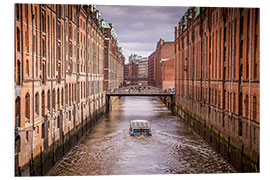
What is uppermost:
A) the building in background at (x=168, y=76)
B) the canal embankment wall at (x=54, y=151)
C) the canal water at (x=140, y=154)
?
the building in background at (x=168, y=76)

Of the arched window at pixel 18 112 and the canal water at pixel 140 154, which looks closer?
the arched window at pixel 18 112

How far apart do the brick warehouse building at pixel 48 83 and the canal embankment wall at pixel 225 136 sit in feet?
32.8

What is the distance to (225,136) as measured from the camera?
19078 mm

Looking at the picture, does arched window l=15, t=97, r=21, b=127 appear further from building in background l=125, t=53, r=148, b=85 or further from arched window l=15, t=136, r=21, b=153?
building in background l=125, t=53, r=148, b=85

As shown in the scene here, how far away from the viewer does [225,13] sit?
66.1 feet

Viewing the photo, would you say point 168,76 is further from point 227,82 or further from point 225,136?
point 225,136

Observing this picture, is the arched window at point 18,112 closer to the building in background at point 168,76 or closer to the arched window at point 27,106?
the arched window at point 27,106

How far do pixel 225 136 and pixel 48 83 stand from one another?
10.9 m

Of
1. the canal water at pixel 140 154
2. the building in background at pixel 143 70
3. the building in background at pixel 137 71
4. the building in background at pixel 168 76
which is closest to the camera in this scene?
the canal water at pixel 140 154

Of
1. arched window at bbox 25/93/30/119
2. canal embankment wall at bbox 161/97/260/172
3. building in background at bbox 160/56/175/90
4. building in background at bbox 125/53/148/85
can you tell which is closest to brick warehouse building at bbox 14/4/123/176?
arched window at bbox 25/93/30/119

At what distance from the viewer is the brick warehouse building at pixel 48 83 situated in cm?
1360

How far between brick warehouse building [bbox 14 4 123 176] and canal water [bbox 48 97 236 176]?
1047 mm

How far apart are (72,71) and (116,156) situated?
332 inches

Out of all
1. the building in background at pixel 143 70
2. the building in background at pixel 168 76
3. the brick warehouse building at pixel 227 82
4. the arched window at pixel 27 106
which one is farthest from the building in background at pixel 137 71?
the arched window at pixel 27 106
